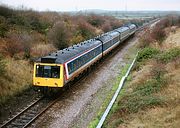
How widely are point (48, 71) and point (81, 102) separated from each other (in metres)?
2.65

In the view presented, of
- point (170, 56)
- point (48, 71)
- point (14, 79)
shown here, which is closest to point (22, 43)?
point (14, 79)

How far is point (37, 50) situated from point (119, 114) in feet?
49.2

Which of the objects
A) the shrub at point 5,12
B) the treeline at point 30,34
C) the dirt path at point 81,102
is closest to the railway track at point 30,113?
the dirt path at point 81,102

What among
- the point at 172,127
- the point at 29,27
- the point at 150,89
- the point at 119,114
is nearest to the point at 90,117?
the point at 119,114

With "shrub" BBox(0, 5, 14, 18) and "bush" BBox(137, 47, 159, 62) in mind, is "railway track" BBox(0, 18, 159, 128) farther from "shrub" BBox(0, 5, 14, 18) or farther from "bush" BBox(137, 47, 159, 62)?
"shrub" BBox(0, 5, 14, 18)

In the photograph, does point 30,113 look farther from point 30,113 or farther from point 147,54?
point 147,54

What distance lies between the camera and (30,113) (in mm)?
15938

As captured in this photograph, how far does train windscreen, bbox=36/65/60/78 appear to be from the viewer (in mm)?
17828

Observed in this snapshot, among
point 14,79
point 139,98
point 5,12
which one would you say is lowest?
point 14,79

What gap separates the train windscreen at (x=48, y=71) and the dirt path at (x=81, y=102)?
1.62m

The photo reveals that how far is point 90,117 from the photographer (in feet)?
49.6

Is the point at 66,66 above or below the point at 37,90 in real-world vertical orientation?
above

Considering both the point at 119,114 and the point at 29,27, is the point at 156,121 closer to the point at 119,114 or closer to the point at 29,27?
the point at 119,114

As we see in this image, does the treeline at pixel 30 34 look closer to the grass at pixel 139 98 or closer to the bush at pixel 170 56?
the bush at pixel 170 56
